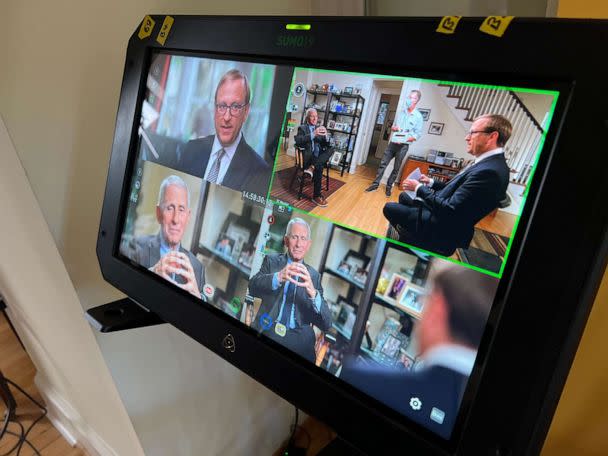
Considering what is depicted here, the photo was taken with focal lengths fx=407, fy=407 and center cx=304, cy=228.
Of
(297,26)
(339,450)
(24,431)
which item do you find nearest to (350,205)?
(297,26)

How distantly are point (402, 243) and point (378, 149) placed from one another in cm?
10

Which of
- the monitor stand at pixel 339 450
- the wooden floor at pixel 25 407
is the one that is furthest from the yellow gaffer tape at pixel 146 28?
the wooden floor at pixel 25 407

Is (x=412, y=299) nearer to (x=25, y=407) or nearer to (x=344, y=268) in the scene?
(x=344, y=268)

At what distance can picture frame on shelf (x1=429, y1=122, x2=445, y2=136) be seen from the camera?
0.40 metres

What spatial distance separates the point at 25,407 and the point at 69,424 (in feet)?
0.97

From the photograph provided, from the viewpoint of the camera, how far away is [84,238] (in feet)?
2.81

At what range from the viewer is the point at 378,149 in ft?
1.45

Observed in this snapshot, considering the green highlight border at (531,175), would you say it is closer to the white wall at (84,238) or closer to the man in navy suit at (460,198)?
the man in navy suit at (460,198)

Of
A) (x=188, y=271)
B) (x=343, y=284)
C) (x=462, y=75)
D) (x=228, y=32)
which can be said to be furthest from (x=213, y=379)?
(x=462, y=75)

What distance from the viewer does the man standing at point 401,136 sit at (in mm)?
412

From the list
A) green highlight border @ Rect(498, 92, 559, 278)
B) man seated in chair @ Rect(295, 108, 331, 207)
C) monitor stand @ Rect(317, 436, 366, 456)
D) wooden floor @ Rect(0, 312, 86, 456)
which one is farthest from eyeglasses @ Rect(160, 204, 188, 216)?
wooden floor @ Rect(0, 312, 86, 456)

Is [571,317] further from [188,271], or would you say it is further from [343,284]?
[188,271]

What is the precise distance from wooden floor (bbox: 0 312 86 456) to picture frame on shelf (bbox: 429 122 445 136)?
1.72m

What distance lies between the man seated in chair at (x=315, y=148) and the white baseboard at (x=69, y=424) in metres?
1.29
